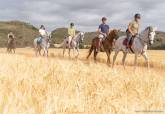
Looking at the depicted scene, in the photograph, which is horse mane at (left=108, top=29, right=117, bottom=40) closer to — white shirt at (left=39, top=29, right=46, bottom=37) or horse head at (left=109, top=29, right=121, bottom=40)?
horse head at (left=109, top=29, right=121, bottom=40)

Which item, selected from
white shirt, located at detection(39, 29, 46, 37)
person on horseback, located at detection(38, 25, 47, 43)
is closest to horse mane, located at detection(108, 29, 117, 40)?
person on horseback, located at detection(38, 25, 47, 43)

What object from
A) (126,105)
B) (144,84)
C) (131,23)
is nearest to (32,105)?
(126,105)

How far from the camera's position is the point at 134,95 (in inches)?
154

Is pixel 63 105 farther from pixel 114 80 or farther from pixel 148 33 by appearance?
pixel 148 33

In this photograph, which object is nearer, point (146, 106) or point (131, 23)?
point (146, 106)

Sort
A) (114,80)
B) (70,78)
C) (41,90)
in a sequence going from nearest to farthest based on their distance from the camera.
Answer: (41,90), (70,78), (114,80)

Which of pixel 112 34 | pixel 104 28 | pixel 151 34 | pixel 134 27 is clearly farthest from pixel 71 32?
pixel 151 34

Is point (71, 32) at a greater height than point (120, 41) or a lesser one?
greater

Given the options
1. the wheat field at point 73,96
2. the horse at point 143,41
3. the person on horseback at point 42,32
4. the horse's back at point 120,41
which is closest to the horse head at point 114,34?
the horse's back at point 120,41

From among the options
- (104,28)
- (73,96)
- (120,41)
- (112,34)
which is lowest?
(120,41)

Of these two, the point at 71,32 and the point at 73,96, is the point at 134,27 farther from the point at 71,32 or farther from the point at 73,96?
the point at 73,96

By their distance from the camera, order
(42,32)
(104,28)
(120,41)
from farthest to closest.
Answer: (42,32) < (120,41) < (104,28)

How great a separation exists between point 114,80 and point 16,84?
1665mm

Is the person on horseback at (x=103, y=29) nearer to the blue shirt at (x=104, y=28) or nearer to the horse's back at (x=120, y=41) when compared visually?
the blue shirt at (x=104, y=28)
